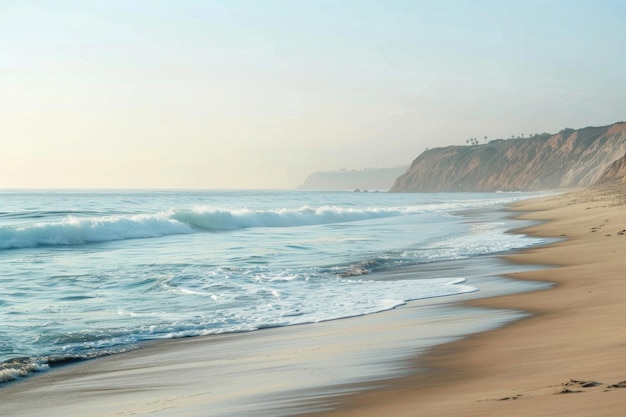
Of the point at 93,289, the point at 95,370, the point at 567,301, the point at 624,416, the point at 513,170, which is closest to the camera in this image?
the point at 624,416

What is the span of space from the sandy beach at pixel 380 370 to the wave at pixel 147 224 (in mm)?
20736

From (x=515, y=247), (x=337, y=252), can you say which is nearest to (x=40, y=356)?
(x=337, y=252)

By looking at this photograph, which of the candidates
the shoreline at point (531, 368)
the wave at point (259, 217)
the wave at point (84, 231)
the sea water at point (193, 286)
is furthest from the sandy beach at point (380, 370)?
the wave at point (259, 217)

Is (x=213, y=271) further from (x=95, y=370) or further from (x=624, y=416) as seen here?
(x=624, y=416)

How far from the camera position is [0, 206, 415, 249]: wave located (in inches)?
1093

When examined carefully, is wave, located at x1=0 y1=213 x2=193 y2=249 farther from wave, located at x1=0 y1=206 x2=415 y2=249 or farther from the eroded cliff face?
the eroded cliff face

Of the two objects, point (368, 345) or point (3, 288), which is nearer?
point (368, 345)

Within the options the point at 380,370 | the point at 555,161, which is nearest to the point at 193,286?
the point at 380,370

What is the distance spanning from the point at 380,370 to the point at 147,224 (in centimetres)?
2975

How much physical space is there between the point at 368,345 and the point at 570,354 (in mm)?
2310

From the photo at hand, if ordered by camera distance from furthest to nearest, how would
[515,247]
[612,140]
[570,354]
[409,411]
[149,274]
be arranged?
[612,140]
[515,247]
[149,274]
[570,354]
[409,411]

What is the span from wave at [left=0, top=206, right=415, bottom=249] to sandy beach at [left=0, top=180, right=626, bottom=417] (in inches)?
816

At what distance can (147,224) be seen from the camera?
34375mm

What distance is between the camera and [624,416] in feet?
11.4
